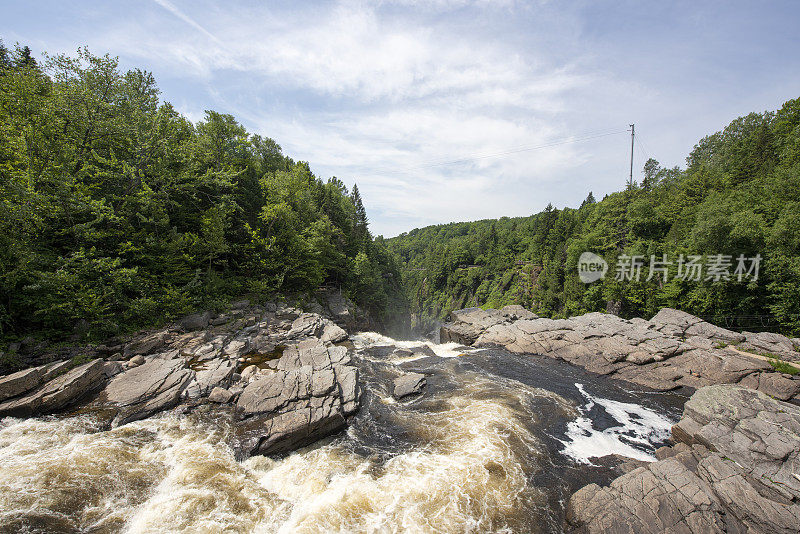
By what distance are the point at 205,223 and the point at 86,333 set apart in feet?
34.6

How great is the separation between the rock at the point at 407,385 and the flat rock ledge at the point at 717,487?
29.2 ft

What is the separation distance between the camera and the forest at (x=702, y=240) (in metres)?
24.6

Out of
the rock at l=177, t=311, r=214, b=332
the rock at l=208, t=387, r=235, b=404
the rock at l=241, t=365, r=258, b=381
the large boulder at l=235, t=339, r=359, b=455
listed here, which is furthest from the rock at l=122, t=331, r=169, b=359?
the large boulder at l=235, t=339, r=359, b=455

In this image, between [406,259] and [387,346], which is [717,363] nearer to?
[387,346]

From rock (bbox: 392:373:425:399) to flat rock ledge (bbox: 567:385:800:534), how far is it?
350 inches

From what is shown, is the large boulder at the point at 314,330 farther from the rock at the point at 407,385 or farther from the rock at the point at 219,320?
the rock at the point at 407,385

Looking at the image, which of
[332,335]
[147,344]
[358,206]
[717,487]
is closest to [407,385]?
[332,335]

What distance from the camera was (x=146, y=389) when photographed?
12.5 meters

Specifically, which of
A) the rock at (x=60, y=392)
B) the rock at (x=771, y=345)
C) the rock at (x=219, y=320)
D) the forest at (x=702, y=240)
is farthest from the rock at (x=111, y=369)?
the forest at (x=702, y=240)

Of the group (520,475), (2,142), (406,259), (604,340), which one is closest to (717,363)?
(604,340)

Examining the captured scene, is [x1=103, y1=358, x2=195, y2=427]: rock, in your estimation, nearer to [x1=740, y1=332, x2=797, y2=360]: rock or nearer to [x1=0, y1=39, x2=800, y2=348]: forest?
[x1=0, y1=39, x2=800, y2=348]: forest

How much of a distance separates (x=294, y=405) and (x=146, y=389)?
6783 millimetres

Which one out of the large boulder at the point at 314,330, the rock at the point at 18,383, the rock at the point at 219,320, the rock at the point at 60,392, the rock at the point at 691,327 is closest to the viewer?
the rock at the point at 60,392

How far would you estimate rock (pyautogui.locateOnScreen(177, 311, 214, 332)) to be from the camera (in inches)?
749
